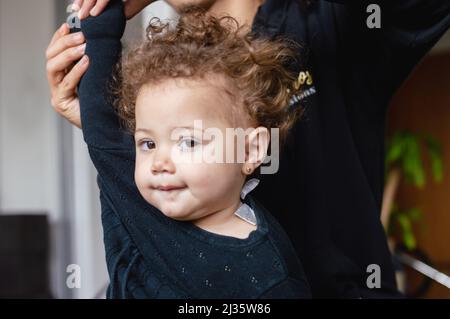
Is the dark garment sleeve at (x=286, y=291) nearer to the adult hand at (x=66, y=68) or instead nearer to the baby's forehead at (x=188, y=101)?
the baby's forehead at (x=188, y=101)

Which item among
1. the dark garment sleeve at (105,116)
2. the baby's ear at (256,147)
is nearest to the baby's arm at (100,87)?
the dark garment sleeve at (105,116)

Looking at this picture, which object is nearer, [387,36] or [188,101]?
[188,101]

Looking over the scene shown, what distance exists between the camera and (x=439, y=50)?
3.41 m

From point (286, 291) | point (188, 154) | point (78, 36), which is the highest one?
point (78, 36)

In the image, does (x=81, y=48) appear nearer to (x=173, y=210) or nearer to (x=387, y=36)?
(x=173, y=210)

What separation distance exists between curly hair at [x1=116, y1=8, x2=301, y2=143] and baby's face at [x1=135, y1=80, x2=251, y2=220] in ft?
0.06

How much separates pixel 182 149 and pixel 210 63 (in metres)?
0.08

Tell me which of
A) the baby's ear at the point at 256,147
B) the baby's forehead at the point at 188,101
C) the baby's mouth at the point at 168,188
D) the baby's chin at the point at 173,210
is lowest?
the baby's chin at the point at 173,210

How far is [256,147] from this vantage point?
52 cm

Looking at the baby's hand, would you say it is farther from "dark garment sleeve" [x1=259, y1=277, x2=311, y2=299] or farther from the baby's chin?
"dark garment sleeve" [x1=259, y1=277, x2=311, y2=299]

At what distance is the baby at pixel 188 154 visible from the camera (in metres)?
0.47

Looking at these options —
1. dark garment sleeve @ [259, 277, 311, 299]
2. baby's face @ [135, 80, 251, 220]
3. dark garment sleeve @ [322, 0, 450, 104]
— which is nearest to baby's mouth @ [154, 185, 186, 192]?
baby's face @ [135, 80, 251, 220]

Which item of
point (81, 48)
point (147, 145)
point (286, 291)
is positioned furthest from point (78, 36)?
point (286, 291)

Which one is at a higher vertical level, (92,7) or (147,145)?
(92,7)
